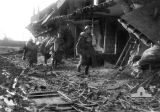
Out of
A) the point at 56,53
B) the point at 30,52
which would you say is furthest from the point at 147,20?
the point at 30,52

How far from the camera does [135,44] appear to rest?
33.4ft

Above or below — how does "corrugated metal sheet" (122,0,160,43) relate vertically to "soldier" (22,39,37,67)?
above

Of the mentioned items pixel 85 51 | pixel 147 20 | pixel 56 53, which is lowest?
pixel 56 53

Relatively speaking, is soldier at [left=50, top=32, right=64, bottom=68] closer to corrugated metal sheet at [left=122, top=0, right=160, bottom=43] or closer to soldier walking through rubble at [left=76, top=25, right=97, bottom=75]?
soldier walking through rubble at [left=76, top=25, right=97, bottom=75]

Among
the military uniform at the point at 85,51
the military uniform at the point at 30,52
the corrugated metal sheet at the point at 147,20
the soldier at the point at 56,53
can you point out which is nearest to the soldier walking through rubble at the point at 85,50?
the military uniform at the point at 85,51

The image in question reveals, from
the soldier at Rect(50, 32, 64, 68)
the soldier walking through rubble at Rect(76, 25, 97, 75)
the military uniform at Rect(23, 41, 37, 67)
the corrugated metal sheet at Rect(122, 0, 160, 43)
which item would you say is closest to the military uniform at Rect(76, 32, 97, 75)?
the soldier walking through rubble at Rect(76, 25, 97, 75)

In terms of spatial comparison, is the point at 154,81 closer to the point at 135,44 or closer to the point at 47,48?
the point at 135,44

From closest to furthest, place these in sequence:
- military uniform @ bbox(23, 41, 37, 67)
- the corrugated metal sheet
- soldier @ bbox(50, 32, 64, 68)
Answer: the corrugated metal sheet < soldier @ bbox(50, 32, 64, 68) < military uniform @ bbox(23, 41, 37, 67)

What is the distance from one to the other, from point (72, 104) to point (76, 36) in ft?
37.9

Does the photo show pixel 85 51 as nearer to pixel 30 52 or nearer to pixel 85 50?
pixel 85 50

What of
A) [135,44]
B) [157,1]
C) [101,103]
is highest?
[157,1]

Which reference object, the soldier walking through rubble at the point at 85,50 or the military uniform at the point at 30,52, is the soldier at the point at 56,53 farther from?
the soldier walking through rubble at the point at 85,50

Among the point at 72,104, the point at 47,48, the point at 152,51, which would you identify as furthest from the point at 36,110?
the point at 47,48

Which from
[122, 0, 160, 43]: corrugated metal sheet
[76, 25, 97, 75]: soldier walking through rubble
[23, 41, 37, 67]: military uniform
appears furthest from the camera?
[23, 41, 37, 67]: military uniform
